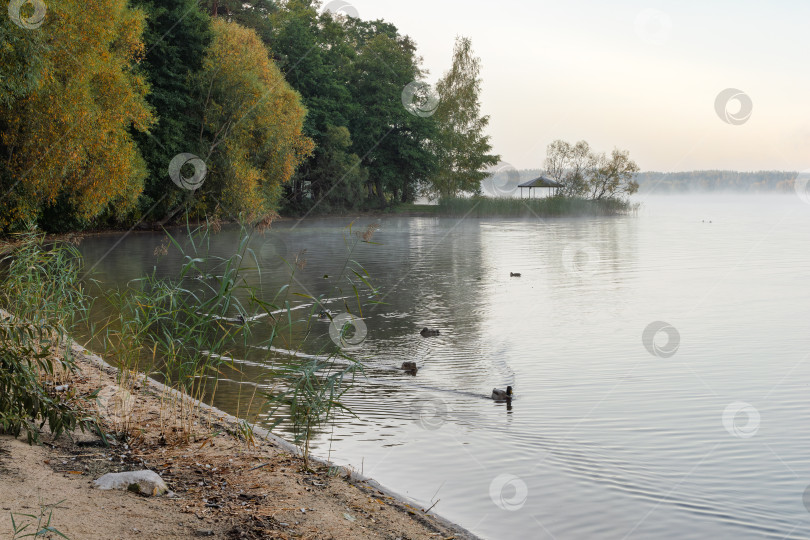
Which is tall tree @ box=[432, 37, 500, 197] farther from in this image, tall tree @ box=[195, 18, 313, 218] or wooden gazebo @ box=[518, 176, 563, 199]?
tall tree @ box=[195, 18, 313, 218]

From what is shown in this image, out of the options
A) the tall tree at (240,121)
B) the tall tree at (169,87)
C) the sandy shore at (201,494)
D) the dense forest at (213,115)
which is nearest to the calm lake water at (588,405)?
the sandy shore at (201,494)

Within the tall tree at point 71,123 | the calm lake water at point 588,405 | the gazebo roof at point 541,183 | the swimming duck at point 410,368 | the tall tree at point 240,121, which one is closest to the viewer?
the calm lake water at point 588,405

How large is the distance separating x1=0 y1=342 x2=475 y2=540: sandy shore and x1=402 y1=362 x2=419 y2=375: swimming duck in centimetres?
447

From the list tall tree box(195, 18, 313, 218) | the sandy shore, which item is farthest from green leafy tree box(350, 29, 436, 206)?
the sandy shore

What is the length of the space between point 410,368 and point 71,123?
22326mm

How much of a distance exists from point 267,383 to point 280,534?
5.40 metres

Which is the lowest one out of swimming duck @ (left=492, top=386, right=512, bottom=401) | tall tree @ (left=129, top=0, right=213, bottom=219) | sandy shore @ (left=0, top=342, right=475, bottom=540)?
swimming duck @ (left=492, top=386, right=512, bottom=401)

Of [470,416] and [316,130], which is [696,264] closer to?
[470,416]

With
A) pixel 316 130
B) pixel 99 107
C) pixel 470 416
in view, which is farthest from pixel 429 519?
pixel 316 130

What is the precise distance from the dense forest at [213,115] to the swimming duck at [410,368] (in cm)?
331

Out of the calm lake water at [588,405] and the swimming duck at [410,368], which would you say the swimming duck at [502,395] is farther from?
the swimming duck at [410,368]

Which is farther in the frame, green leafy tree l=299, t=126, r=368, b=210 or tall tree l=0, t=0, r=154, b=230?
green leafy tree l=299, t=126, r=368, b=210

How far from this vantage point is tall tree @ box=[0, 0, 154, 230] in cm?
2772

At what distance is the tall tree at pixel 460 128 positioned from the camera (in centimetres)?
8269
